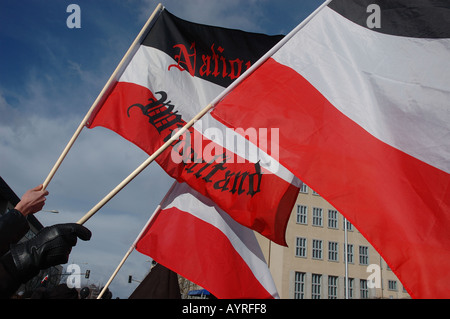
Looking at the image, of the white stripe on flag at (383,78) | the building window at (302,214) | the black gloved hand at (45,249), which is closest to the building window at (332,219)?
the building window at (302,214)

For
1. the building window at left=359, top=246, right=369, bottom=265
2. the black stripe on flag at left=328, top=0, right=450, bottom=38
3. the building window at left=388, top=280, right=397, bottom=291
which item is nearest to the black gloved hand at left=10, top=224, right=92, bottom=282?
the black stripe on flag at left=328, top=0, right=450, bottom=38

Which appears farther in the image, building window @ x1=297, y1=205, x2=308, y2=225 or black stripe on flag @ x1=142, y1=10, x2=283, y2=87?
building window @ x1=297, y1=205, x2=308, y2=225

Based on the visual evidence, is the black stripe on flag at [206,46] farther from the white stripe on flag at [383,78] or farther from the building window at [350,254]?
the building window at [350,254]

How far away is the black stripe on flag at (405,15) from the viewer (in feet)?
12.2

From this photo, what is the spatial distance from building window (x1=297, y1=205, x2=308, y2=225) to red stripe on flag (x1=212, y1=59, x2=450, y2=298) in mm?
36742

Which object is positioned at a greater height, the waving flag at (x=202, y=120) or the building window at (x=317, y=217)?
the building window at (x=317, y=217)

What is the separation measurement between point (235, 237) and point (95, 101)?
2.82 m

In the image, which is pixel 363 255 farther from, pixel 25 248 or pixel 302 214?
pixel 25 248

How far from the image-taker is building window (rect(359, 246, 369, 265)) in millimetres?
39250

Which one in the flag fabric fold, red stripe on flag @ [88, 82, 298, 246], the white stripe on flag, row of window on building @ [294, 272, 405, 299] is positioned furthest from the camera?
row of window on building @ [294, 272, 405, 299]

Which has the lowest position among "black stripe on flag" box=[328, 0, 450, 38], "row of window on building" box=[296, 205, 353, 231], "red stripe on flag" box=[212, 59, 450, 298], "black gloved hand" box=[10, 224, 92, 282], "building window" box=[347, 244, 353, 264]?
"black gloved hand" box=[10, 224, 92, 282]

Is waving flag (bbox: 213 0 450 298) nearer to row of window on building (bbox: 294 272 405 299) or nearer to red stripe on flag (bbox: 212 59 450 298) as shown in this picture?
red stripe on flag (bbox: 212 59 450 298)
